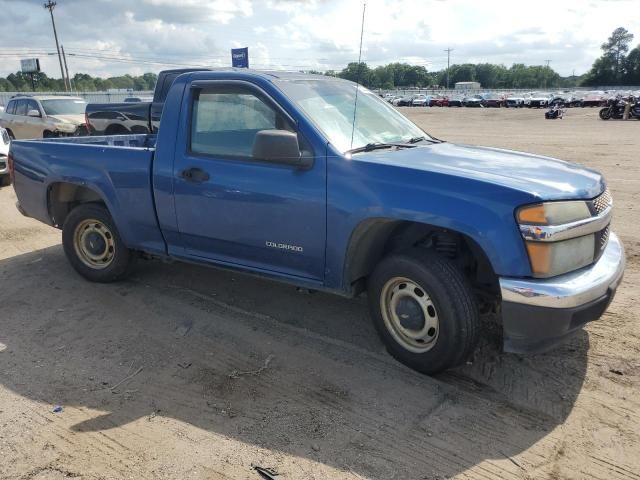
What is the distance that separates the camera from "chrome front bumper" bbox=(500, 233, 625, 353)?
10.00ft

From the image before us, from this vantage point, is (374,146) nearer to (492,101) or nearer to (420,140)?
(420,140)

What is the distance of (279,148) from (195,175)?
94 centimetres

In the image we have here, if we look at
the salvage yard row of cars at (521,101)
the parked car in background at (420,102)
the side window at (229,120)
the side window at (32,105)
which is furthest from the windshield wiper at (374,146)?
the parked car in background at (420,102)

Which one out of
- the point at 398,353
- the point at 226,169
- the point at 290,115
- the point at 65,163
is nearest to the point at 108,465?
the point at 398,353

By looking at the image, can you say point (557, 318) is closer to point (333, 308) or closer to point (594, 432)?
point (594, 432)

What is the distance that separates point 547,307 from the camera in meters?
3.04

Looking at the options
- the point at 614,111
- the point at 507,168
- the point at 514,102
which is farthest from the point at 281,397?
the point at 514,102

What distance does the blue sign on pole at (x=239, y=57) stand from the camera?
1725cm

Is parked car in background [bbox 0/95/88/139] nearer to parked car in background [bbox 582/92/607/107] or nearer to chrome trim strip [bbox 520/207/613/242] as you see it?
chrome trim strip [bbox 520/207/613/242]

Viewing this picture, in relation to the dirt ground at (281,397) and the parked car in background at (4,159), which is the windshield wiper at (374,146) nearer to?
the dirt ground at (281,397)

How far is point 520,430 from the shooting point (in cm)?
309

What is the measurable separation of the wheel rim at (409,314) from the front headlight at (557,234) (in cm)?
71

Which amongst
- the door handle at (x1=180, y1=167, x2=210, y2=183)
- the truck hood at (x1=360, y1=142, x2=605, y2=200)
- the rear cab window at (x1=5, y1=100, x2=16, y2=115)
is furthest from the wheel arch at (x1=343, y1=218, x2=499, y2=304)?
the rear cab window at (x1=5, y1=100, x2=16, y2=115)

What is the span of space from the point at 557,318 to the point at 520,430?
66cm
